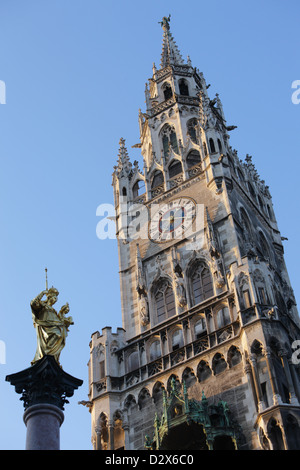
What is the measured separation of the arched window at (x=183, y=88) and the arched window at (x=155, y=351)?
22079 mm

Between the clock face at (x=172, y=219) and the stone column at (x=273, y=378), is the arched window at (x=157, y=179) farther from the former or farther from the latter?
the stone column at (x=273, y=378)

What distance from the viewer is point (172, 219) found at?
44.9 metres

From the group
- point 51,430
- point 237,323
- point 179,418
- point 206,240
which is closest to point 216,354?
point 237,323

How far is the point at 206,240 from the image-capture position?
42031 mm

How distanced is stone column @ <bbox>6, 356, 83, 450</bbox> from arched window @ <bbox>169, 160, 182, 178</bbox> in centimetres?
2298

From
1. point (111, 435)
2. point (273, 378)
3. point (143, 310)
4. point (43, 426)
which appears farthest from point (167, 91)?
point (43, 426)

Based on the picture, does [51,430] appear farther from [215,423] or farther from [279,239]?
[279,239]

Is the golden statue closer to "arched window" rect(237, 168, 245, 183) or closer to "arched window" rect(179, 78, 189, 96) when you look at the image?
"arched window" rect(237, 168, 245, 183)

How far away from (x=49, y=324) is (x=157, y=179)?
837 inches

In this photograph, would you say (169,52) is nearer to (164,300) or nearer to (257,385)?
(164,300)

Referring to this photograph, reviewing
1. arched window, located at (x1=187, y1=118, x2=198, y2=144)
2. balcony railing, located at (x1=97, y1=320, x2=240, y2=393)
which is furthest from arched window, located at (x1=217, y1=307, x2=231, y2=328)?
arched window, located at (x1=187, y1=118, x2=198, y2=144)

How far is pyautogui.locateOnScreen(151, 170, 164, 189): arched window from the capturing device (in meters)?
49.1

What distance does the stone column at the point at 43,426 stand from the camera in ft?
83.1

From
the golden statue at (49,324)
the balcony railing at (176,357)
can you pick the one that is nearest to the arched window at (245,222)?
the balcony railing at (176,357)
